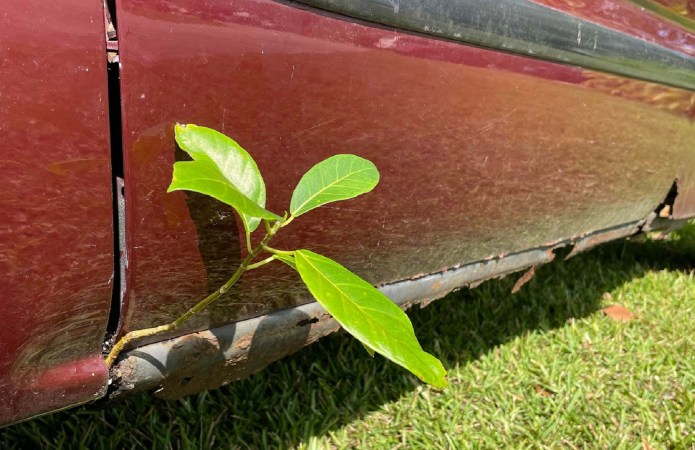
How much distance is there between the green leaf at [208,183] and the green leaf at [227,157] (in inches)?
0.4

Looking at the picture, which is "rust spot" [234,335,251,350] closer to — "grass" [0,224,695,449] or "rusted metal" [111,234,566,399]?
"rusted metal" [111,234,566,399]

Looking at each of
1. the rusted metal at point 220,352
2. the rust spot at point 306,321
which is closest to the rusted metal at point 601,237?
the rusted metal at point 220,352

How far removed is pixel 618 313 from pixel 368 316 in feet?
6.48

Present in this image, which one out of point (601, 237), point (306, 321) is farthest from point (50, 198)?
point (601, 237)

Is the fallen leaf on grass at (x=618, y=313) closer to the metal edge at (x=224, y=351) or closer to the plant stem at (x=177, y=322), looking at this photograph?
the metal edge at (x=224, y=351)

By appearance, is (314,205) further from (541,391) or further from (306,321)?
(541,391)

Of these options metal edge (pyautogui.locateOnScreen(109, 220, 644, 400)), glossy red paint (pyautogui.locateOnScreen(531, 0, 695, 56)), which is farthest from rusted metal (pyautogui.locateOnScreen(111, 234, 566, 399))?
glossy red paint (pyautogui.locateOnScreen(531, 0, 695, 56))

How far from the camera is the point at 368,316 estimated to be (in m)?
0.87

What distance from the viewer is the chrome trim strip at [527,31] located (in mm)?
1152

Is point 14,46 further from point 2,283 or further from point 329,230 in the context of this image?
point 329,230

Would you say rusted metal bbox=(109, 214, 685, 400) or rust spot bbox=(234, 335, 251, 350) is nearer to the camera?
rusted metal bbox=(109, 214, 685, 400)

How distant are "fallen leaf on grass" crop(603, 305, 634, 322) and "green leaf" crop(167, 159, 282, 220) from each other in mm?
1994

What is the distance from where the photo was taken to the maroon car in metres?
0.85

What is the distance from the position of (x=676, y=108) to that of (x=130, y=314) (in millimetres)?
1674
